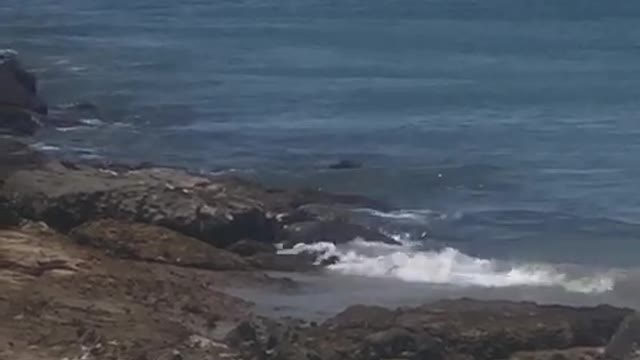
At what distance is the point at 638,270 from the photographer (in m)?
29.3

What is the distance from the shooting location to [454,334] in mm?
22703

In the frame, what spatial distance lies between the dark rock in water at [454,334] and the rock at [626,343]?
0.41 m

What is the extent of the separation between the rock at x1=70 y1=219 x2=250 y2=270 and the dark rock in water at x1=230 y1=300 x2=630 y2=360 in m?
3.48

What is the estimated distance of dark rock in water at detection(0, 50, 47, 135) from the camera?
3869 centimetres

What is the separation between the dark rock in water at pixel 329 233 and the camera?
29578 mm

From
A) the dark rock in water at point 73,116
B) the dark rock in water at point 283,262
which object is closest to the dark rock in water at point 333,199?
the dark rock in water at point 283,262

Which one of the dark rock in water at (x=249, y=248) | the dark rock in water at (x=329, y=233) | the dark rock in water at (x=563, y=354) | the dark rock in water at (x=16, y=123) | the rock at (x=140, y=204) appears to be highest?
the dark rock in water at (x=16, y=123)

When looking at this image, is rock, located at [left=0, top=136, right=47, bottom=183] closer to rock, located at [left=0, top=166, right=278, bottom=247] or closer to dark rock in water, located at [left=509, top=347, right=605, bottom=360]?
rock, located at [left=0, top=166, right=278, bottom=247]

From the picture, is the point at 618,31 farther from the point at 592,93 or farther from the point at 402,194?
the point at 402,194

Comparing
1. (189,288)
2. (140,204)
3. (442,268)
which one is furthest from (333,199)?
(189,288)

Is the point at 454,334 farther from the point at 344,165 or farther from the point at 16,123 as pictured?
the point at 16,123

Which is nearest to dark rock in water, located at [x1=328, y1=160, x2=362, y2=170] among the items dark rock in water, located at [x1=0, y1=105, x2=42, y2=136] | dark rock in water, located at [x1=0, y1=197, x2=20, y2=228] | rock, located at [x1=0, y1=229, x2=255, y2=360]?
dark rock in water, located at [x1=0, y1=105, x2=42, y2=136]

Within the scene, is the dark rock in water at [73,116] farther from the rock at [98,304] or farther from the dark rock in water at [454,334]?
the dark rock in water at [454,334]

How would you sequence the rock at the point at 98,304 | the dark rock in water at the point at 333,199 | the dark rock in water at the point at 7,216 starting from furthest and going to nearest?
1. the dark rock in water at the point at 333,199
2. the dark rock in water at the point at 7,216
3. the rock at the point at 98,304
